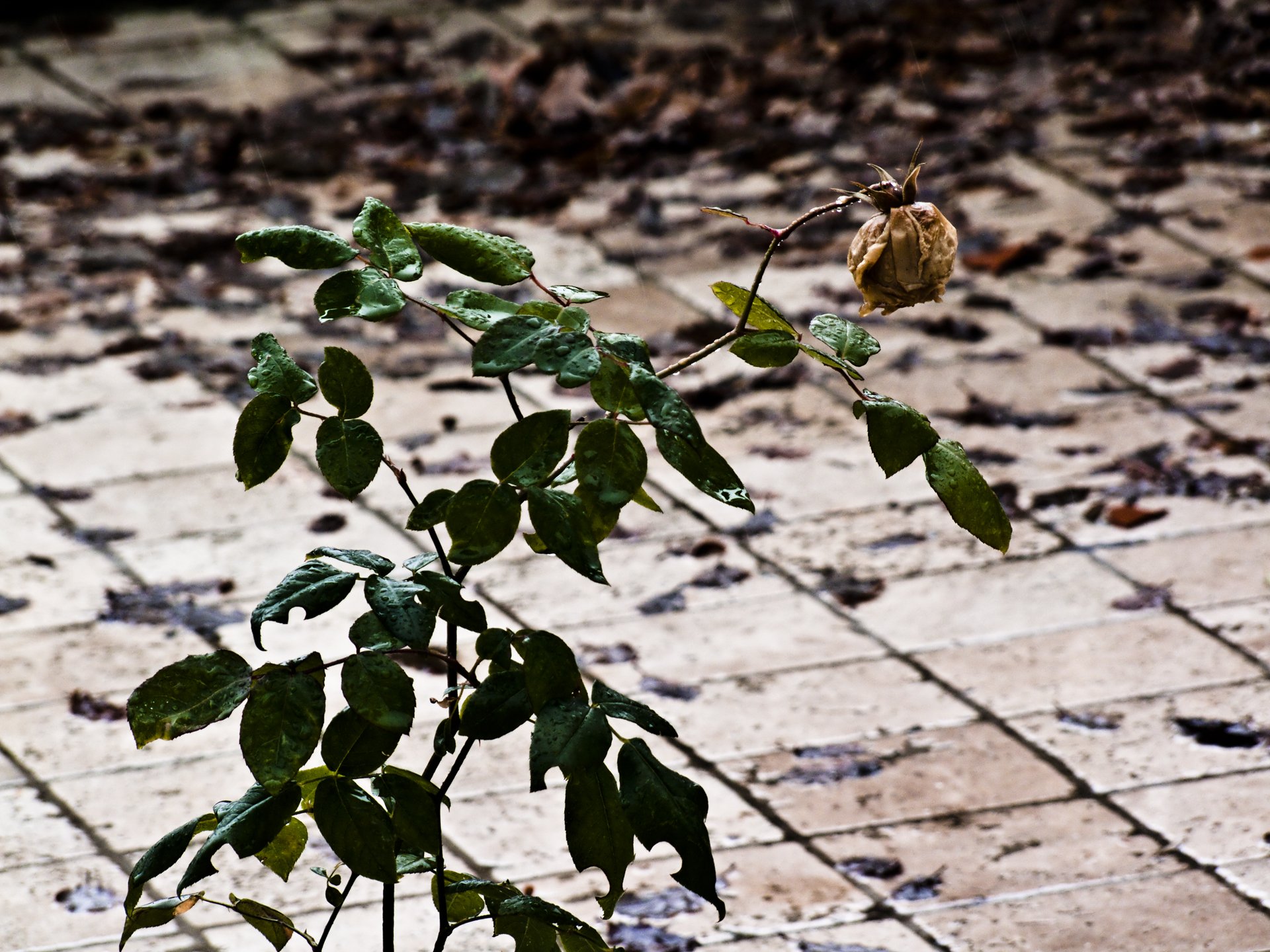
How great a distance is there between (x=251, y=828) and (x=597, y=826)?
380 mm

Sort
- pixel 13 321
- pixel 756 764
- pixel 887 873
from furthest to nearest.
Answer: pixel 13 321 < pixel 756 764 < pixel 887 873

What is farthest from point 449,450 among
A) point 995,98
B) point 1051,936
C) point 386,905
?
point 995,98

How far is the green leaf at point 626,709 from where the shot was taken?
210cm

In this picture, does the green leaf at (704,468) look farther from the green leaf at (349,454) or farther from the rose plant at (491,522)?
the green leaf at (349,454)

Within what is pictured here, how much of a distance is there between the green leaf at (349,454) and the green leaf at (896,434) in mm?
536

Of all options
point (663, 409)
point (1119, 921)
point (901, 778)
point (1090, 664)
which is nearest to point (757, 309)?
point (663, 409)

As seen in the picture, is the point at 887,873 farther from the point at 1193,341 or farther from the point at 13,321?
the point at 13,321

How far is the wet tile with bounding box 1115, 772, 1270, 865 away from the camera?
3281 mm

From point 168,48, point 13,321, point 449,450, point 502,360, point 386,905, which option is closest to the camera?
point 502,360

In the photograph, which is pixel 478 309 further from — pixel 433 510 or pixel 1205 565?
pixel 1205 565

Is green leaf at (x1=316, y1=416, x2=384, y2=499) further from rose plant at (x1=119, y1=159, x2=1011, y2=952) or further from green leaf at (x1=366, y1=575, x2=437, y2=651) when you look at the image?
green leaf at (x1=366, y1=575, x2=437, y2=651)

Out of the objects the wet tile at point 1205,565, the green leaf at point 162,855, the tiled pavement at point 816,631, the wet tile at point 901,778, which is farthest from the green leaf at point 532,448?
the wet tile at point 1205,565

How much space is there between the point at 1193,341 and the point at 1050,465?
99 cm

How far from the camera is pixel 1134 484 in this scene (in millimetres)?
4777
